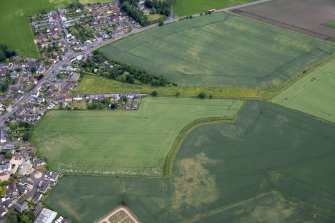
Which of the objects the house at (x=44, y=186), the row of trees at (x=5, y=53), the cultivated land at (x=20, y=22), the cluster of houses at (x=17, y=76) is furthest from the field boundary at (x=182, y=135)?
the row of trees at (x=5, y=53)

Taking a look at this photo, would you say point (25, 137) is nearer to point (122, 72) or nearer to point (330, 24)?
point (122, 72)

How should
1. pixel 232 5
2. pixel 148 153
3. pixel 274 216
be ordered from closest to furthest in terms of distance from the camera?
1. pixel 274 216
2. pixel 148 153
3. pixel 232 5

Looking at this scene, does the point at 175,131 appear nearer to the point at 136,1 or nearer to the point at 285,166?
the point at 285,166

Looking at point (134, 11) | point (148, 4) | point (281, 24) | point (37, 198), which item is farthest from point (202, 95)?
point (148, 4)

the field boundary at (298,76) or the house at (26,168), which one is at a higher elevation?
the field boundary at (298,76)

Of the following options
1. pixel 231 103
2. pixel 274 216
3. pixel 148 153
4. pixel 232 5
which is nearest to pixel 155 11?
pixel 232 5

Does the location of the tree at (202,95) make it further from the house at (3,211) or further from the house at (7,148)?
the house at (3,211)

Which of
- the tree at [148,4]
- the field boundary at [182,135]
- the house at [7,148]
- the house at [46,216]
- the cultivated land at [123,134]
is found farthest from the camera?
the tree at [148,4]
